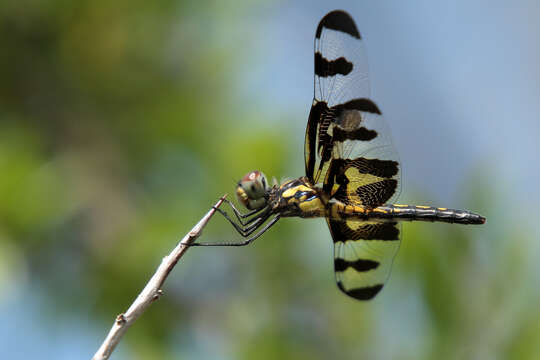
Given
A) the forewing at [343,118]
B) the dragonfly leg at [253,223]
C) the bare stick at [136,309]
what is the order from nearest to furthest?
the bare stick at [136,309] < the forewing at [343,118] < the dragonfly leg at [253,223]

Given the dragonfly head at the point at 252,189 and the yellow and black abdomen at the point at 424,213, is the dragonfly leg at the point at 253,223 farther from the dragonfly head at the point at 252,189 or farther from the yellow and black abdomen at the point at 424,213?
the yellow and black abdomen at the point at 424,213

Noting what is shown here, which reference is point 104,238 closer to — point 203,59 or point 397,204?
point 203,59

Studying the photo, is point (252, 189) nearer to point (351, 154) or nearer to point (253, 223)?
point (253, 223)

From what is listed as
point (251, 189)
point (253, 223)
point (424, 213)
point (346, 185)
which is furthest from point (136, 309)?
point (424, 213)

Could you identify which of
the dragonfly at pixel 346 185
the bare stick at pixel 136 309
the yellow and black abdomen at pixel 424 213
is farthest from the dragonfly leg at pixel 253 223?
the bare stick at pixel 136 309

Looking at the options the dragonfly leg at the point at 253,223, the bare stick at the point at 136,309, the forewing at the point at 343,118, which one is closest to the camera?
the bare stick at the point at 136,309

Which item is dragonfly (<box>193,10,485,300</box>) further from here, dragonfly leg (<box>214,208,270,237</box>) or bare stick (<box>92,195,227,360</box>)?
bare stick (<box>92,195,227,360</box>)

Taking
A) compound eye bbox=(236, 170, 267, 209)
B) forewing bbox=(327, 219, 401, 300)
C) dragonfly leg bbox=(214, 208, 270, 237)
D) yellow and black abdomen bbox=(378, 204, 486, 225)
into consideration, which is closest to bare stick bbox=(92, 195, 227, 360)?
compound eye bbox=(236, 170, 267, 209)
